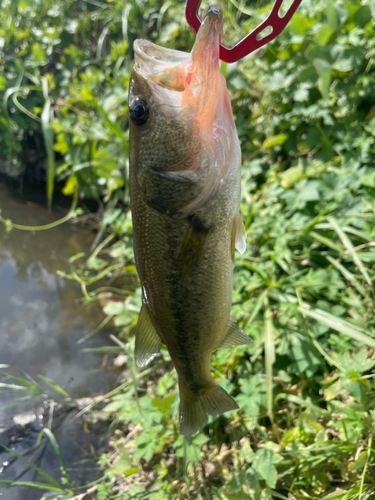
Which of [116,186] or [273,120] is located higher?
[273,120]

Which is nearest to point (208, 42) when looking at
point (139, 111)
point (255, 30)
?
point (255, 30)

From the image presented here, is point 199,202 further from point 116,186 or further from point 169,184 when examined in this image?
point 116,186

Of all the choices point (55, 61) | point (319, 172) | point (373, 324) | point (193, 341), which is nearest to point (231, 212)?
point (193, 341)

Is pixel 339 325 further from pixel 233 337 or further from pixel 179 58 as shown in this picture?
pixel 179 58

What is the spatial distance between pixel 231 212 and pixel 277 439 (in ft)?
4.32

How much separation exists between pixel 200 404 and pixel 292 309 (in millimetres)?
825

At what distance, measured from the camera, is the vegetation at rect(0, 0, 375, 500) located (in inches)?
60.9

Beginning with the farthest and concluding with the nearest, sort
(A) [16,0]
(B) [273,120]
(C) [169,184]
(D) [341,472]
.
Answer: (A) [16,0]
(B) [273,120]
(D) [341,472]
(C) [169,184]

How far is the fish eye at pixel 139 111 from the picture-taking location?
99 centimetres

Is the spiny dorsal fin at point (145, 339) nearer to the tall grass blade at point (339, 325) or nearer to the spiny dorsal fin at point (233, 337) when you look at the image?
the spiny dorsal fin at point (233, 337)

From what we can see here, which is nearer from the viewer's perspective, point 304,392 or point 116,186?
point 304,392

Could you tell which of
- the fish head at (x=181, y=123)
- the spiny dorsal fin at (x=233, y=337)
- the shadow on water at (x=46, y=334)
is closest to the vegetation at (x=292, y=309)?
the shadow on water at (x=46, y=334)

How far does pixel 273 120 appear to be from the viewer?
2.75m

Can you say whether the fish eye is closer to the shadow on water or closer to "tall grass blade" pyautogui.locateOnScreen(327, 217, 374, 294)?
"tall grass blade" pyautogui.locateOnScreen(327, 217, 374, 294)
